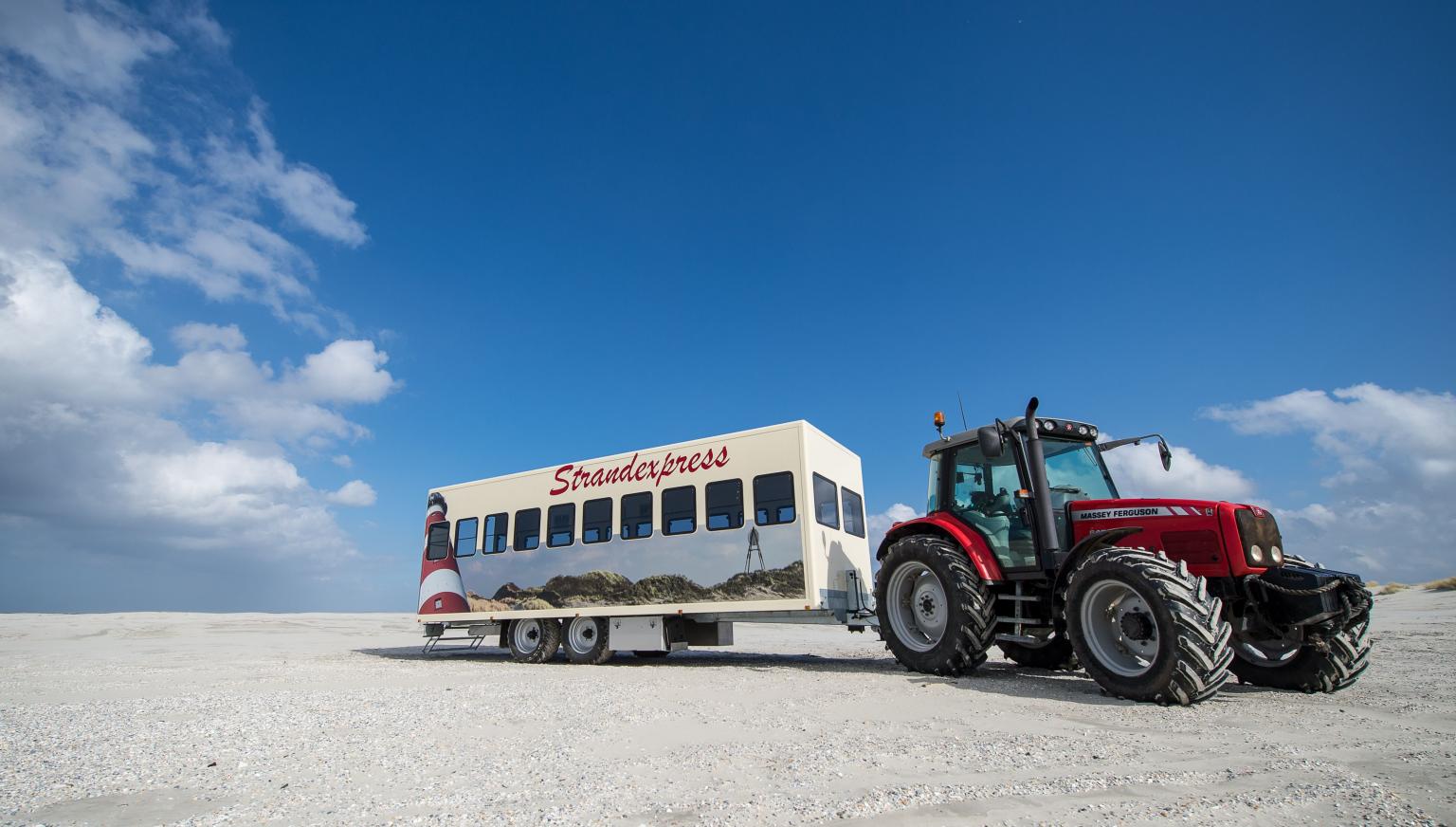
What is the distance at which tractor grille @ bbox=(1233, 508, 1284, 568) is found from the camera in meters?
7.05

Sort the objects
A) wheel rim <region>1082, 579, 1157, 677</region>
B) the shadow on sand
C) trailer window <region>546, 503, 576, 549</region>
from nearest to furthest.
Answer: wheel rim <region>1082, 579, 1157, 677</region>, the shadow on sand, trailer window <region>546, 503, 576, 549</region>

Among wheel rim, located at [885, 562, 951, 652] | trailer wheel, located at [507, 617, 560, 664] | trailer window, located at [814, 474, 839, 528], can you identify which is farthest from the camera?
trailer wheel, located at [507, 617, 560, 664]

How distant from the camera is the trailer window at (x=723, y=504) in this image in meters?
11.0

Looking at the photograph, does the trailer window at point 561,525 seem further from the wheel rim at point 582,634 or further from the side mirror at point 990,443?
the side mirror at point 990,443

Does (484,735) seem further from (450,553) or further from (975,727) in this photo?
(450,553)

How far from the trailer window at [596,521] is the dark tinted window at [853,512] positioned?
13.1ft

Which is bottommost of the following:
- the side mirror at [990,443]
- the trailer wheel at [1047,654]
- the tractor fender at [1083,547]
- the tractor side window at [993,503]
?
the trailer wheel at [1047,654]

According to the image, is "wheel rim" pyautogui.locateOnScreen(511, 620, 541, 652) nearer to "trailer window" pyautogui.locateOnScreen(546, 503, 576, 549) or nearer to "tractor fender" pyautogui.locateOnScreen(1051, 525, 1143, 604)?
"trailer window" pyautogui.locateOnScreen(546, 503, 576, 549)

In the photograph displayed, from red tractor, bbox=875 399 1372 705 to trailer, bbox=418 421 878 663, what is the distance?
144cm

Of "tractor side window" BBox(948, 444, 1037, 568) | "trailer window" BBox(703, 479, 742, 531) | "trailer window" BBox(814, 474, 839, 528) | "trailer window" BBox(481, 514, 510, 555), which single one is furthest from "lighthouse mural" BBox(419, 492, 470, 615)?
"tractor side window" BBox(948, 444, 1037, 568)

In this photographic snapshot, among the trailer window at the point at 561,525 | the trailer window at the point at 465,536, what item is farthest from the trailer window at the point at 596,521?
the trailer window at the point at 465,536

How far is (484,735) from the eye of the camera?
5531 millimetres

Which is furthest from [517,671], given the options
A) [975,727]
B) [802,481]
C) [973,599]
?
[975,727]

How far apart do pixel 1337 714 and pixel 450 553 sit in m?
13.7
